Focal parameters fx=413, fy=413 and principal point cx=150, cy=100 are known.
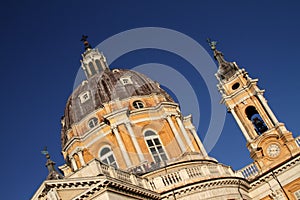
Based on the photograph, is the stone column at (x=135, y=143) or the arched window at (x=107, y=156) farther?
the arched window at (x=107, y=156)

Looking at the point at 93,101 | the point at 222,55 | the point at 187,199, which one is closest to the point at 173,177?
the point at 187,199

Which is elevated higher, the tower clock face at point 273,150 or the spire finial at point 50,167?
the spire finial at point 50,167

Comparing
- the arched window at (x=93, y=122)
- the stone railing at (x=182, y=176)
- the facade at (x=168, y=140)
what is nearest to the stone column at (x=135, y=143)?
the facade at (x=168, y=140)

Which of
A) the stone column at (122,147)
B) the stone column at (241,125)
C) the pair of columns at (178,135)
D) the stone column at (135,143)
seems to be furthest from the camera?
the stone column at (241,125)

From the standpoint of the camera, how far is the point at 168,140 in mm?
31875

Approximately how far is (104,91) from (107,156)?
6023mm

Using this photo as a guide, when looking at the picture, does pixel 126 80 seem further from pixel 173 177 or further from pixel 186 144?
pixel 173 177

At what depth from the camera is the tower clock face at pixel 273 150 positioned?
31391 mm

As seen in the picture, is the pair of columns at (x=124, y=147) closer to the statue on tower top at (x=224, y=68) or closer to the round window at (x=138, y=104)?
the round window at (x=138, y=104)

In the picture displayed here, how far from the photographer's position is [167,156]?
1222 inches

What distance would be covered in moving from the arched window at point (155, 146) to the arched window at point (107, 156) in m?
2.97

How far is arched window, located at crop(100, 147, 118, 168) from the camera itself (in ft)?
104

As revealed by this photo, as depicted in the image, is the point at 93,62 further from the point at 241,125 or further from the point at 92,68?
the point at 241,125

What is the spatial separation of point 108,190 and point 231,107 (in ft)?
64.7
